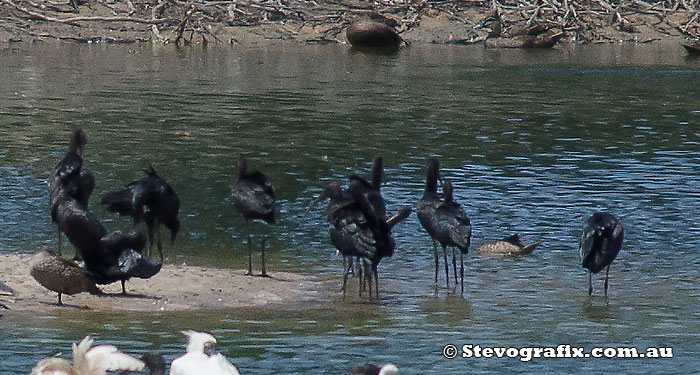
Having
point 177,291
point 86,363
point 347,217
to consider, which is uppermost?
point 86,363

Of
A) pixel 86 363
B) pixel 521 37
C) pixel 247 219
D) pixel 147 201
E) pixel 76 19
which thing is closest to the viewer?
pixel 86 363

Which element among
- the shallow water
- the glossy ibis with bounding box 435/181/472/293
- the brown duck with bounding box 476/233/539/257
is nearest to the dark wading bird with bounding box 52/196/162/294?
the shallow water

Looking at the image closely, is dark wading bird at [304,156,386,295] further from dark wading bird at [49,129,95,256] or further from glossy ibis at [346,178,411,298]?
dark wading bird at [49,129,95,256]

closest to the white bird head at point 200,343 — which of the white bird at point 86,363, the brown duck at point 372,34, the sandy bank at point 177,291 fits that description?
the white bird at point 86,363

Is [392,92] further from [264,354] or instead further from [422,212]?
[264,354]

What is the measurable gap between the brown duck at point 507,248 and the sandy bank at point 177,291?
2.11 metres

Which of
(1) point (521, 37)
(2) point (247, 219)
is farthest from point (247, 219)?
(1) point (521, 37)

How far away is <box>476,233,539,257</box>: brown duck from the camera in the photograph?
14211 millimetres

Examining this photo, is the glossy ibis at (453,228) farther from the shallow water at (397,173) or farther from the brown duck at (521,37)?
the brown duck at (521,37)

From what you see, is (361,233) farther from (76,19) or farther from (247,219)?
(76,19)

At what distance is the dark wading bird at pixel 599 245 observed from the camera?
41.3ft

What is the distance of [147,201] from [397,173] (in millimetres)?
6601

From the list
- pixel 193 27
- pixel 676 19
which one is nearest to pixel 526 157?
pixel 193 27

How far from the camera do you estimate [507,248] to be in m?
14.2
